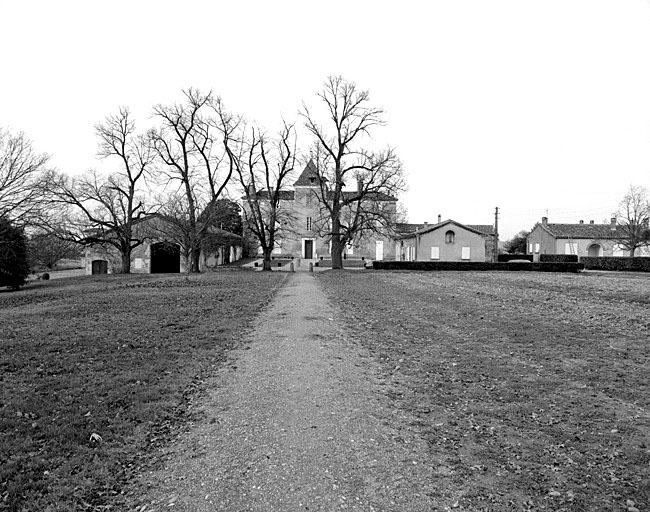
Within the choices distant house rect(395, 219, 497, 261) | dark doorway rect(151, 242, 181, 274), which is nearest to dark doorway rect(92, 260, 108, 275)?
dark doorway rect(151, 242, 181, 274)

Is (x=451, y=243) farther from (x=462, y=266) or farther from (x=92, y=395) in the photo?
(x=92, y=395)

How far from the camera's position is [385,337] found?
958cm

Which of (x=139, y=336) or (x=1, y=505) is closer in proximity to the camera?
(x=1, y=505)

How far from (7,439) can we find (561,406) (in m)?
5.97

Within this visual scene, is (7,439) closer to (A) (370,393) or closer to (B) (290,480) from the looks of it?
(B) (290,480)

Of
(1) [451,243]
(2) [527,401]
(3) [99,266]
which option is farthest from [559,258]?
(2) [527,401]

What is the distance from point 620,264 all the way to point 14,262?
2106 inches

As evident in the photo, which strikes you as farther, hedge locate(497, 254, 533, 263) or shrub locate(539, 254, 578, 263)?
hedge locate(497, 254, 533, 263)

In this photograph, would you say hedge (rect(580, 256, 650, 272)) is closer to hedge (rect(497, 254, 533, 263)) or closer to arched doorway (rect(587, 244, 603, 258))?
hedge (rect(497, 254, 533, 263))

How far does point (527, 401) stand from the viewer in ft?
18.0

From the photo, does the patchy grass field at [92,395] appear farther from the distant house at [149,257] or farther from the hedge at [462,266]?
the distant house at [149,257]

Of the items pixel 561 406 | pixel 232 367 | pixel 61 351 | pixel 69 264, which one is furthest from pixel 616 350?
pixel 69 264

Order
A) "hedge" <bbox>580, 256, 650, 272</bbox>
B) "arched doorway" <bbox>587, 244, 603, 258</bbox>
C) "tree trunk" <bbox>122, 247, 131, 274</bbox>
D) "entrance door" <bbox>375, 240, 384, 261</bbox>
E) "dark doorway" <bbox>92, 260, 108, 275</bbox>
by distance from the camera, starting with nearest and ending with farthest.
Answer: "tree trunk" <bbox>122, 247, 131, 274</bbox>, "hedge" <bbox>580, 256, 650, 272</bbox>, "dark doorway" <bbox>92, 260, 108, 275</bbox>, "entrance door" <bbox>375, 240, 384, 261</bbox>, "arched doorway" <bbox>587, 244, 603, 258</bbox>

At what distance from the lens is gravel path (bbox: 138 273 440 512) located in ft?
11.0
